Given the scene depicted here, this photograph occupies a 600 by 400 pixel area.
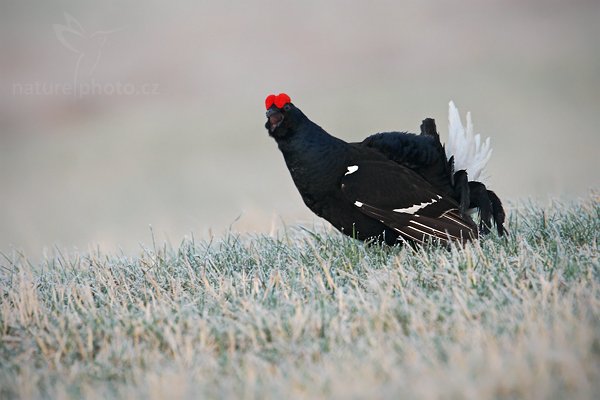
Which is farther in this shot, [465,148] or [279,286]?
[465,148]

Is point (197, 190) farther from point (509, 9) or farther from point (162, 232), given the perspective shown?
Answer: point (509, 9)

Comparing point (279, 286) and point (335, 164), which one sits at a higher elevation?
point (335, 164)

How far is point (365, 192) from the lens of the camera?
18.3 ft

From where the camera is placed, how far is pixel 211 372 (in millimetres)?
3561

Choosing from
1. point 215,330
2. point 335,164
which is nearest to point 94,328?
point 215,330

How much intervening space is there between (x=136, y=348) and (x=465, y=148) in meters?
3.31

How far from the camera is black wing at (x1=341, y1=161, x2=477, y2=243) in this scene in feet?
18.4

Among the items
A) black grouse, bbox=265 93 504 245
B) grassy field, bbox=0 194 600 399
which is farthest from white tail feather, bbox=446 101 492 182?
grassy field, bbox=0 194 600 399

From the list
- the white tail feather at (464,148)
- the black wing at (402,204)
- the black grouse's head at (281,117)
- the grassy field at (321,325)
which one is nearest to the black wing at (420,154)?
the white tail feather at (464,148)

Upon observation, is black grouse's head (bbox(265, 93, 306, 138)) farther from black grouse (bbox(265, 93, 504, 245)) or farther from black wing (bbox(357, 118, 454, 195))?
black wing (bbox(357, 118, 454, 195))

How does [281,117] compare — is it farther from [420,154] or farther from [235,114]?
[235,114]

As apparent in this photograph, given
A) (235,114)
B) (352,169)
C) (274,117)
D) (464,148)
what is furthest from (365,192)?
(235,114)

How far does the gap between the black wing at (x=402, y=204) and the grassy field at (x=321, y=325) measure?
0.21 metres

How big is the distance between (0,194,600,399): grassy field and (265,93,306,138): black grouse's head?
87cm
